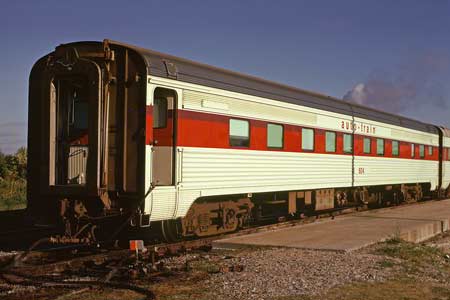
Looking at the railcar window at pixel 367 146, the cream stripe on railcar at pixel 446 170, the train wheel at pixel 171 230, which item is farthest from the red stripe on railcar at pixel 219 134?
the cream stripe on railcar at pixel 446 170

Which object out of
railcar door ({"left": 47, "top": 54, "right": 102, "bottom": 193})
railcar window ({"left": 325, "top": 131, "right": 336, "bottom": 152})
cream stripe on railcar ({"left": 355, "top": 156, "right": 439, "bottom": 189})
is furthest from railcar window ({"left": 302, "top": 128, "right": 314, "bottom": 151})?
railcar door ({"left": 47, "top": 54, "right": 102, "bottom": 193})

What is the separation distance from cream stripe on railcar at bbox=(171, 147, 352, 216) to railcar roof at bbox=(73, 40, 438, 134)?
4.54 feet

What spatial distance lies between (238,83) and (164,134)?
2.79 m

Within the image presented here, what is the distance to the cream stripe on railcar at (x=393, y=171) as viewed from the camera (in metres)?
19.7

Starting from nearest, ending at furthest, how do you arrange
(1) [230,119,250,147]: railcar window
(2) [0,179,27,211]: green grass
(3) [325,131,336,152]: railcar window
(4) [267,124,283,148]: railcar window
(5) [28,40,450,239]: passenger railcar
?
(5) [28,40,450,239]: passenger railcar
(1) [230,119,250,147]: railcar window
(4) [267,124,283,148]: railcar window
(3) [325,131,336,152]: railcar window
(2) [0,179,27,211]: green grass

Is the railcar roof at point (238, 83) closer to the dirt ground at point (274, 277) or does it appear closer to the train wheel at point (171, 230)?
the train wheel at point (171, 230)

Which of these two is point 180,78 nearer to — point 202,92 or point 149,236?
point 202,92

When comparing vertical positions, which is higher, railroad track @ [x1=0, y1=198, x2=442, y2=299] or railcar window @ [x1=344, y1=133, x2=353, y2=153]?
railcar window @ [x1=344, y1=133, x2=353, y2=153]

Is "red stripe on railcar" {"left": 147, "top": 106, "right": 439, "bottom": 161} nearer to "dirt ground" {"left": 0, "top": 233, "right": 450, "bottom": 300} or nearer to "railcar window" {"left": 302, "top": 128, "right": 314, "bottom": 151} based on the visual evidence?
"railcar window" {"left": 302, "top": 128, "right": 314, "bottom": 151}

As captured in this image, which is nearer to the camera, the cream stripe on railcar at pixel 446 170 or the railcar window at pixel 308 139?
the railcar window at pixel 308 139

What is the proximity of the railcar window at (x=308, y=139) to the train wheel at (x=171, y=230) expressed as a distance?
5.01 m

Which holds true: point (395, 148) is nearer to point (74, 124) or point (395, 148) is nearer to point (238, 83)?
point (238, 83)

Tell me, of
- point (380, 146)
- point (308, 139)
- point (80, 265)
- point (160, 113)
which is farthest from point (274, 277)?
point (380, 146)

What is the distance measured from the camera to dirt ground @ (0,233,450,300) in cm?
742
